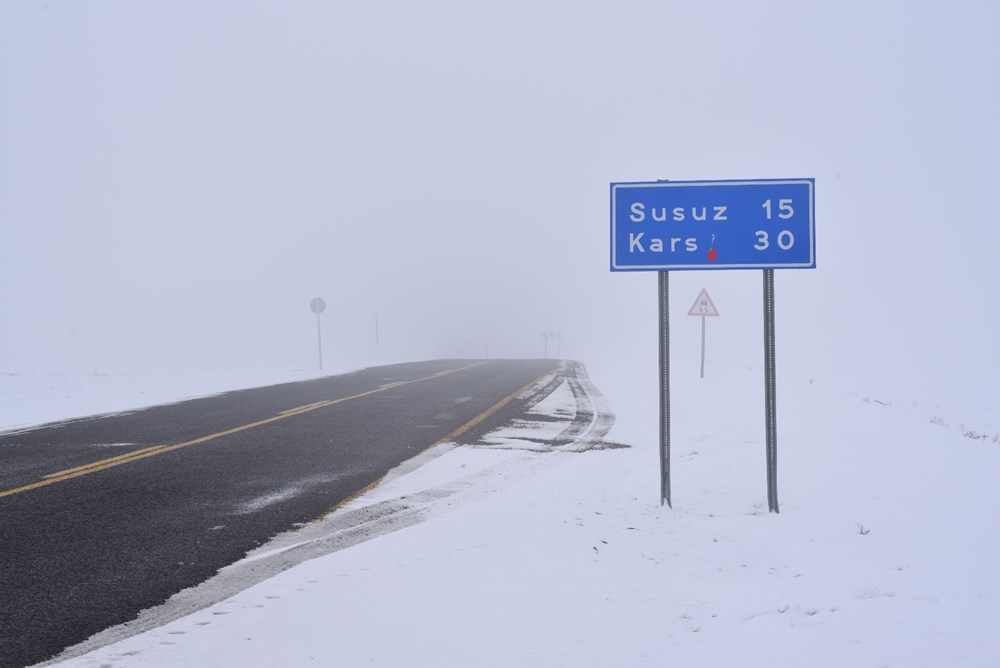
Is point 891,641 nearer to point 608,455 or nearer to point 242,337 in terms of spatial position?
point 608,455

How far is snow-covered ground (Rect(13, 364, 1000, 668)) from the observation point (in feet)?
10.9

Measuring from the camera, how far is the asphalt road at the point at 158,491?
3.88 metres

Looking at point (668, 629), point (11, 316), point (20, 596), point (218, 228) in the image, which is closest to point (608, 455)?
point (668, 629)

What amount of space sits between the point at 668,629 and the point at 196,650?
7.73ft

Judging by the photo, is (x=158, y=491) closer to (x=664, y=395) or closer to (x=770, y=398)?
(x=664, y=395)

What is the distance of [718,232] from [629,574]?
3.03 meters

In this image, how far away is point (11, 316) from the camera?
99125mm

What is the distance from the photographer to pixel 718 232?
590 cm

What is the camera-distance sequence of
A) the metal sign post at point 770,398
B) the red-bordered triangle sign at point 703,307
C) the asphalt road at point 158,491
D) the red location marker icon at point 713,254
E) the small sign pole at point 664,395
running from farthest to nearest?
the red-bordered triangle sign at point 703,307 < the small sign pole at point 664,395 < the red location marker icon at point 713,254 < the metal sign post at point 770,398 < the asphalt road at point 158,491

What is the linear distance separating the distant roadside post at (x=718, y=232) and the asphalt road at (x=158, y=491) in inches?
136

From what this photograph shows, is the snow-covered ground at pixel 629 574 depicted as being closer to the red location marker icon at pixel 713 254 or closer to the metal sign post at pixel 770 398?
the metal sign post at pixel 770 398

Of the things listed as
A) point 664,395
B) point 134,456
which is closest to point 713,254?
point 664,395

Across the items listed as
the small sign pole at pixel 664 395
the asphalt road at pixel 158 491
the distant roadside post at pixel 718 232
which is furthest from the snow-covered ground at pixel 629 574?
the distant roadside post at pixel 718 232

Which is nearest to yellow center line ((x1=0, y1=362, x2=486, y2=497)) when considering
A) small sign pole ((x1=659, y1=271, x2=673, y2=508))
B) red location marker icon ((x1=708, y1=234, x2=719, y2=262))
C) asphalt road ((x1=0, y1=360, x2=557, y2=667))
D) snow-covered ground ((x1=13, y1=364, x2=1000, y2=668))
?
asphalt road ((x1=0, y1=360, x2=557, y2=667))
